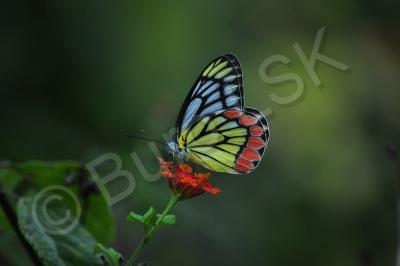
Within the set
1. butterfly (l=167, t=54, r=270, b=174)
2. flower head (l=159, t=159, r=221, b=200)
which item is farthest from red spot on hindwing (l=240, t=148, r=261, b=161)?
flower head (l=159, t=159, r=221, b=200)

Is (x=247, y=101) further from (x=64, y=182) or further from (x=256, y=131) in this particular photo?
(x=64, y=182)

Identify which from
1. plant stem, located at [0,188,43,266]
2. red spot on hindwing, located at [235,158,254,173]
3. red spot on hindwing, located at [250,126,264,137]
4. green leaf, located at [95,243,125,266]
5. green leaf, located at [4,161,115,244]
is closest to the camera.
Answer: green leaf, located at [95,243,125,266]

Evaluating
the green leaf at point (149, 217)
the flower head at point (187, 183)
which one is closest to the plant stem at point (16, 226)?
the green leaf at point (149, 217)

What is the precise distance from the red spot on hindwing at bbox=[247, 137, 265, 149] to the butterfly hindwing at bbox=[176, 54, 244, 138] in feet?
0.50

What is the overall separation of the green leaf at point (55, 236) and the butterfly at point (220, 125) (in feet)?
2.05

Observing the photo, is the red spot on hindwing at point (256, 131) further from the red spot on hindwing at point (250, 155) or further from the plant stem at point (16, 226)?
the plant stem at point (16, 226)

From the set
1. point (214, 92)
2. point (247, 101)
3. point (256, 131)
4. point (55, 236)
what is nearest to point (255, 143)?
Answer: point (256, 131)

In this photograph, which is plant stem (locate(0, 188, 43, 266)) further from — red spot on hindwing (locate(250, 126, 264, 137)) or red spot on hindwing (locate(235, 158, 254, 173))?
red spot on hindwing (locate(250, 126, 264, 137))

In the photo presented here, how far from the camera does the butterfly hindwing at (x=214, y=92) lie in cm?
257

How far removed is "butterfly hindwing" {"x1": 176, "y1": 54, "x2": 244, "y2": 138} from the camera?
2.57m

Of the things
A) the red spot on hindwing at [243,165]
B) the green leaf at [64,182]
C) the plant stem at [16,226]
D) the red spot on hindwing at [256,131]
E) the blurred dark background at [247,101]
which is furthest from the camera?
the blurred dark background at [247,101]

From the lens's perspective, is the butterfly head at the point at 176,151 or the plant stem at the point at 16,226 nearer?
the plant stem at the point at 16,226

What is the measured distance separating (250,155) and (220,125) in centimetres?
27

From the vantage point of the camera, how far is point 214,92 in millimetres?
2664
